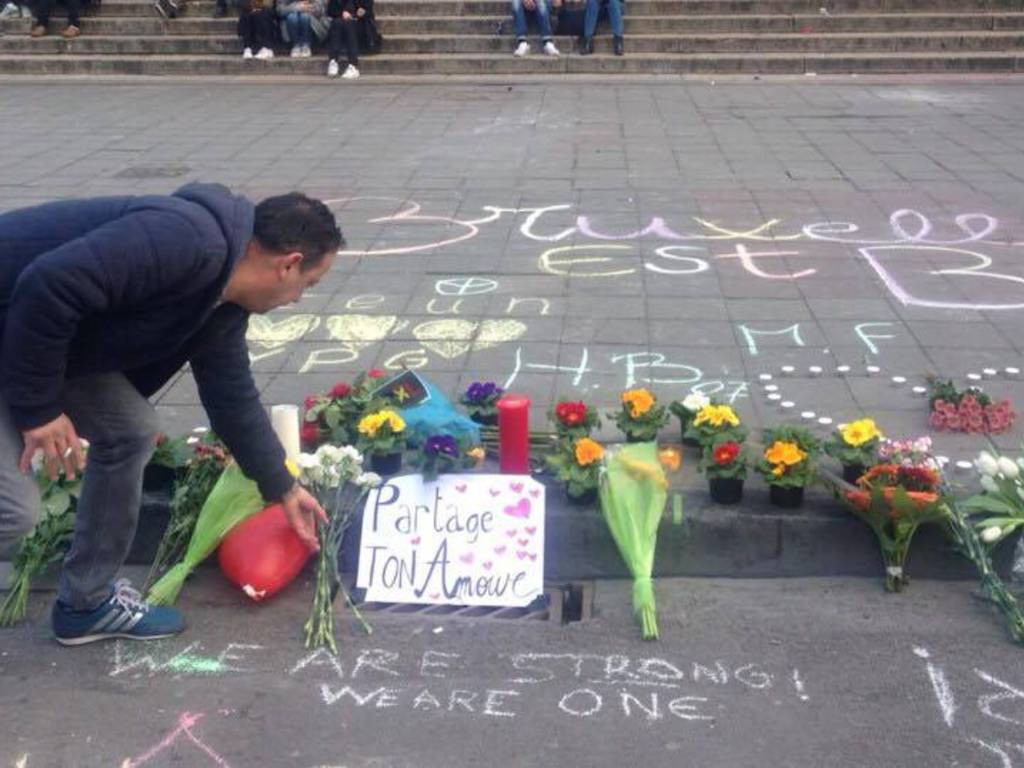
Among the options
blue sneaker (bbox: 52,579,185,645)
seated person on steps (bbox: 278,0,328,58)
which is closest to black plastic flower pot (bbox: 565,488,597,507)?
blue sneaker (bbox: 52,579,185,645)

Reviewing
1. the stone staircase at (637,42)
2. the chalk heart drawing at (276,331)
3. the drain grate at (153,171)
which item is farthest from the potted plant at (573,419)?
the stone staircase at (637,42)

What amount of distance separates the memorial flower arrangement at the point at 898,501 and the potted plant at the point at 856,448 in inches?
2.0

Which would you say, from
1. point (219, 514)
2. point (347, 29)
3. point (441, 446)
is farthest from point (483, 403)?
point (347, 29)

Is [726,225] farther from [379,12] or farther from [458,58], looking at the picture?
[379,12]

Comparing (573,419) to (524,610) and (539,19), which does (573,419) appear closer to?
(524,610)

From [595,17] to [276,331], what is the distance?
31.3 feet

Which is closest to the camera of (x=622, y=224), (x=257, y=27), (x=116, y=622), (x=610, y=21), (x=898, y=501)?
(x=116, y=622)

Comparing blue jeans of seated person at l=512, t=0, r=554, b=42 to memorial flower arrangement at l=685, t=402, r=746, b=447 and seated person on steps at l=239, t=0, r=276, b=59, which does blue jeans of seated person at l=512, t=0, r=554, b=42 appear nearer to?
seated person on steps at l=239, t=0, r=276, b=59

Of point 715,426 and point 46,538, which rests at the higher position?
point 715,426

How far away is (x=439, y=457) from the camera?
360 centimetres

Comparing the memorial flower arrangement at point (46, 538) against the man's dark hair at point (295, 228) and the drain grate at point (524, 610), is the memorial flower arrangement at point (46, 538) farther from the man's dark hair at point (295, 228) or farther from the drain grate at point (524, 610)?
the man's dark hair at point (295, 228)

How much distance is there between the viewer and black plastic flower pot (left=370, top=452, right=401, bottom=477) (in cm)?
377

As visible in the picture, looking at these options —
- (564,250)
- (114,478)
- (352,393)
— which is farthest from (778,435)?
(564,250)

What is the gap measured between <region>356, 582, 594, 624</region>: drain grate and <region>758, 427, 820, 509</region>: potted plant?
600 millimetres
